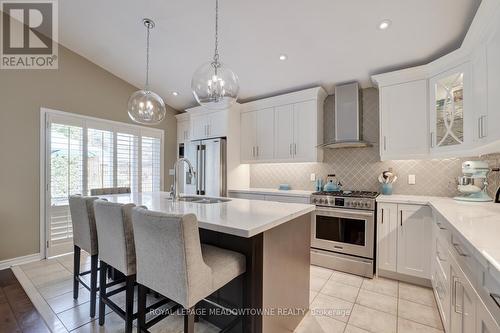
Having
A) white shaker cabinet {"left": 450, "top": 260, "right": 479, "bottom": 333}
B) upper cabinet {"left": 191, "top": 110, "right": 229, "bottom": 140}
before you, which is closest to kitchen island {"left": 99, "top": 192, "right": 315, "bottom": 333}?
white shaker cabinet {"left": 450, "top": 260, "right": 479, "bottom": 333}

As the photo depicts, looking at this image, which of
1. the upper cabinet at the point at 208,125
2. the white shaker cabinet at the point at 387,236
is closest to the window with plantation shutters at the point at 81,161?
the upper cabinet at the point at 208,125

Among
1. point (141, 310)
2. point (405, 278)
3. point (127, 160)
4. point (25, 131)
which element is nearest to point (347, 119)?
point (405, 278)

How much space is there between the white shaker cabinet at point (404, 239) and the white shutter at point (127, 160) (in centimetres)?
420

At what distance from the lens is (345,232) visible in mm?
2906

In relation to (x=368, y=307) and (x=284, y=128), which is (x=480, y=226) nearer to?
(x=368, y=307)

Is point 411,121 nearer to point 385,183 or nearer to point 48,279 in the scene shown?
point 385,183

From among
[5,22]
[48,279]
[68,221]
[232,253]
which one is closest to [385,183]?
[232,253]

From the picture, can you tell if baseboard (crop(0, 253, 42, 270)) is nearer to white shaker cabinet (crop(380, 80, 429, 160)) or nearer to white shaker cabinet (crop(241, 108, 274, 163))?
white shaker cabinet (crop(241, 108, 274, 163))

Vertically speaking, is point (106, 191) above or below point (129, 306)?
above

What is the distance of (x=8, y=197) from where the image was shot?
308cm

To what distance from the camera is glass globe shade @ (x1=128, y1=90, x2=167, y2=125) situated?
2.65m

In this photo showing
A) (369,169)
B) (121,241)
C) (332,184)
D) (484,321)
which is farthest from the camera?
(332,184)

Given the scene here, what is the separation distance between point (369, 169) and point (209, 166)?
8.55 ft

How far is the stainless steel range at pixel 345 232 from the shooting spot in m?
2.75
